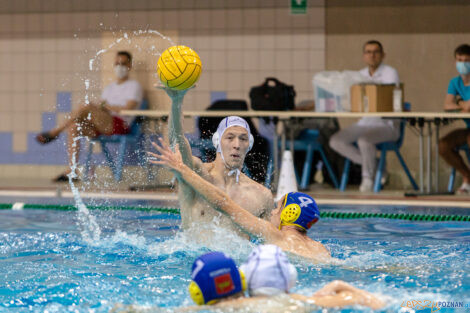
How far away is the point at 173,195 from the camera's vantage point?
7.33 m

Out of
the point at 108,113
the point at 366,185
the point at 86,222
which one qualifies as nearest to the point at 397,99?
the point at 366,185

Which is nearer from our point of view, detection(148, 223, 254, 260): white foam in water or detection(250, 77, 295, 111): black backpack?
detection(148, 223, 254, 260): white foam in water

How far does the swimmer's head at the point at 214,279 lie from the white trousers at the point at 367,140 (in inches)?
215

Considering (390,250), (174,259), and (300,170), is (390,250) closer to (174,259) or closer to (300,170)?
(174,259)

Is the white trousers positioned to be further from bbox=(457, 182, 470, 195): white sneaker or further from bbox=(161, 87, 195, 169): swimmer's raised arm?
bbox=(161, 87, 195, 169): swimmer's raised arm

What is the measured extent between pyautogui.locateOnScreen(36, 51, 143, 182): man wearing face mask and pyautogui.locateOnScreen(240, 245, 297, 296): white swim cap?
19.9 ft

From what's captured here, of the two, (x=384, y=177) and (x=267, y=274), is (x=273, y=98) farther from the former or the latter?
(x=267, y=274)

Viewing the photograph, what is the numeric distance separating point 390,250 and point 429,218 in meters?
1.45

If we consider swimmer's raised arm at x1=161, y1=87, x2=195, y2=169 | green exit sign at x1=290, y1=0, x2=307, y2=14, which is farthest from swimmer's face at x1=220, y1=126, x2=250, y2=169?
green exit sign at x1=290, y1=0, x2=307, y2=14

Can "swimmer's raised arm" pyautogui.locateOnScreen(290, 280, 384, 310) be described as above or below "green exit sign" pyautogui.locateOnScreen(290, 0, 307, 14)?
below

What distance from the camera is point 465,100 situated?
7.60 meters

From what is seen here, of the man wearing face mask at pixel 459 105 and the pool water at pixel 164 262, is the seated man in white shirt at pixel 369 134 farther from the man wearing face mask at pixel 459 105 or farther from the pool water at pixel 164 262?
the pool water at pixel 164 262

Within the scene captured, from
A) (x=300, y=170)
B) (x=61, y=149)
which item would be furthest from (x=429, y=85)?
(x=61, y=149)

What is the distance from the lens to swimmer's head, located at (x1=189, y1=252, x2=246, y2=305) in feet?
7.89
